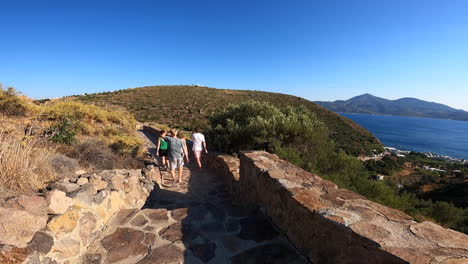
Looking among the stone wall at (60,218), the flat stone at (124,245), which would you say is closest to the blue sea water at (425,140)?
the flat stone at (124,245)

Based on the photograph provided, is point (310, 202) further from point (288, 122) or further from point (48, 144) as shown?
point (48, 144)

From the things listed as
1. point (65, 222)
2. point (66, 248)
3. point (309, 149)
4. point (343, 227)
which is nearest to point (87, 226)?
point (65, 222)

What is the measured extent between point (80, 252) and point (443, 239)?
133 inches

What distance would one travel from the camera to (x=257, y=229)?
284 centimetres

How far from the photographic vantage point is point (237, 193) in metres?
4.63

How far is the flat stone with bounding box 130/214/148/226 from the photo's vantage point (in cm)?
298

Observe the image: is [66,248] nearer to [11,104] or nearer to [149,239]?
[149,239]

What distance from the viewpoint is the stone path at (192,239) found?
2.29 metres

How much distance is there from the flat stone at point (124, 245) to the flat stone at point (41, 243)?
56 centimetres

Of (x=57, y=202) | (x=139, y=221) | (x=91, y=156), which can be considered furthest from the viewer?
(x=91, y=156)

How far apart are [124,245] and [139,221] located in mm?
546

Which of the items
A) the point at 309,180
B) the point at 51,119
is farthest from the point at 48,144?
the point at 309,180

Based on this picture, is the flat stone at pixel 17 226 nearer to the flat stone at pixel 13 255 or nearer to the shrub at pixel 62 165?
the flat stone at pixel 13 255

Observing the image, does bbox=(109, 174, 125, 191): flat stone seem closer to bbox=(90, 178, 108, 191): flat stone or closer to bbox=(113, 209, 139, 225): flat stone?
bbox=(90, 178, 108, 191): flat stone
